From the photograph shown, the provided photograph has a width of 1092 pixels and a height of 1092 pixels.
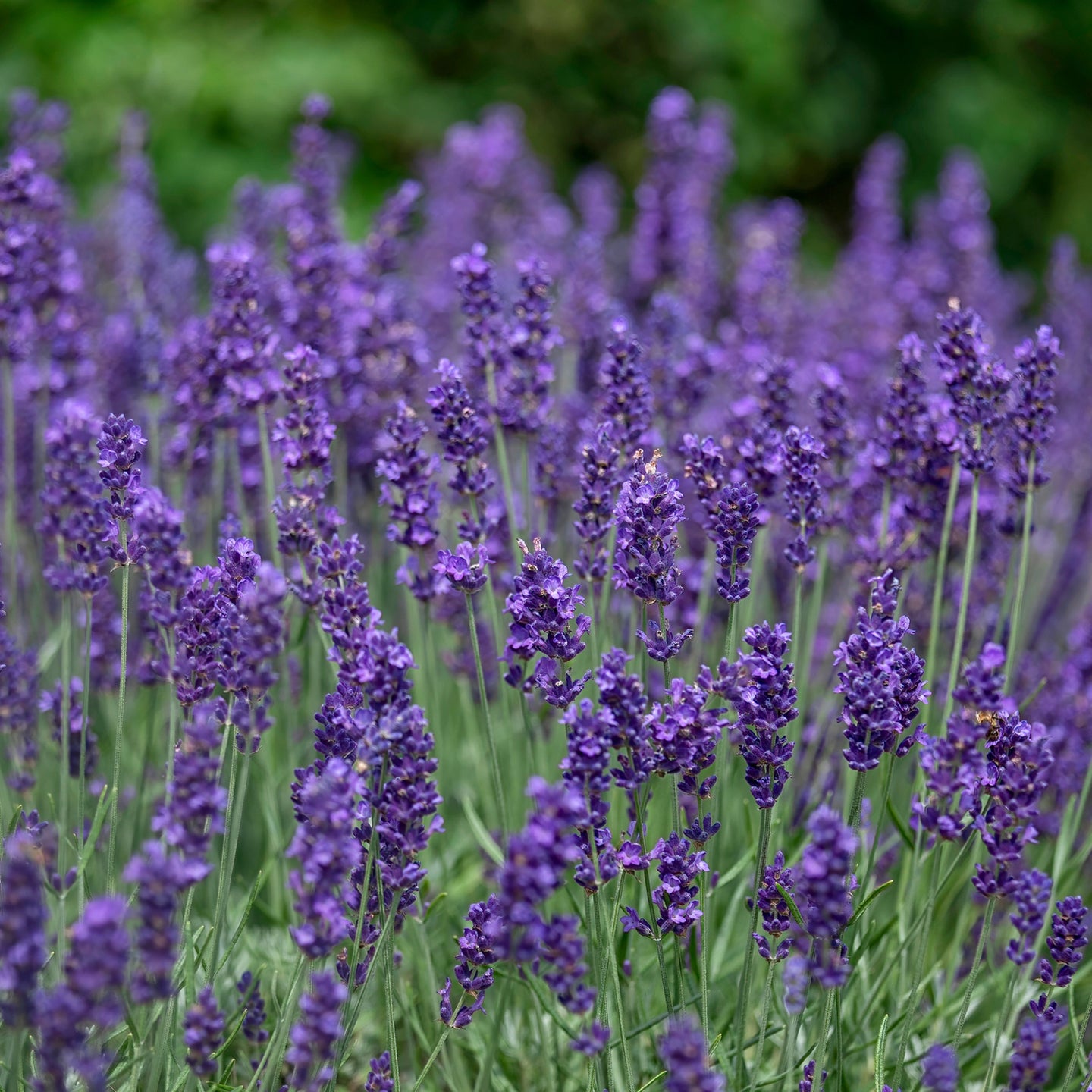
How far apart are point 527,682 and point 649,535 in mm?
546

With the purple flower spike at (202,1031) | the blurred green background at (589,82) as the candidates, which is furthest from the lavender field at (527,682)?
the blurred green background at (589,82)

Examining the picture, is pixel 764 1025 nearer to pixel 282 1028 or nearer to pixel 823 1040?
pixel 823 1040

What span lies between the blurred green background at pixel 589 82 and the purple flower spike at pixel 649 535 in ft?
18.0

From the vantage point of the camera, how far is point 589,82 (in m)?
8.41

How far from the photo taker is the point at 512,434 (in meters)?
2.79

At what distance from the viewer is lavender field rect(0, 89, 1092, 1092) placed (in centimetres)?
169

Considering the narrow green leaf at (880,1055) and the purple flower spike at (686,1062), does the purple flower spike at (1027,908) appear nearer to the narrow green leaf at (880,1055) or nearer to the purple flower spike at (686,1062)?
the narrow green leaf at (880,1055)

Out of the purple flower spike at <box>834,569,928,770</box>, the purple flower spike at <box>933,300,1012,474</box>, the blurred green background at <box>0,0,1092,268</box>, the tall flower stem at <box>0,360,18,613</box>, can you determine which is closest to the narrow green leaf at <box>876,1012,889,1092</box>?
the purple flower spike at <box>834,569,928,770</box>

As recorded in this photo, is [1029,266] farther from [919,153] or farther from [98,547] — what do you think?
[98,547]

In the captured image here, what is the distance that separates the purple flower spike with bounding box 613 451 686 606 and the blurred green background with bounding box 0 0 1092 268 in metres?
5.49

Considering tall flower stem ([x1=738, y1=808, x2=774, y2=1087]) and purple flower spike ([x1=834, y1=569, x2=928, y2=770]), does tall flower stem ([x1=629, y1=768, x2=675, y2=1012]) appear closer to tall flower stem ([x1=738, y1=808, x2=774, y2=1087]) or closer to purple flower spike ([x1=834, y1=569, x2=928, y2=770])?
tall flower stem ([x1=738, y1=808, x2=774, y2=1087])

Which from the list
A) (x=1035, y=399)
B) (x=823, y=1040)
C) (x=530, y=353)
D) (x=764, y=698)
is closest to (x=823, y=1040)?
(x=823, y=1040)

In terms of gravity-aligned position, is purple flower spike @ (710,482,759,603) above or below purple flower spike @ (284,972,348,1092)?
above

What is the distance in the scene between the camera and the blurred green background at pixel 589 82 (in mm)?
7207
